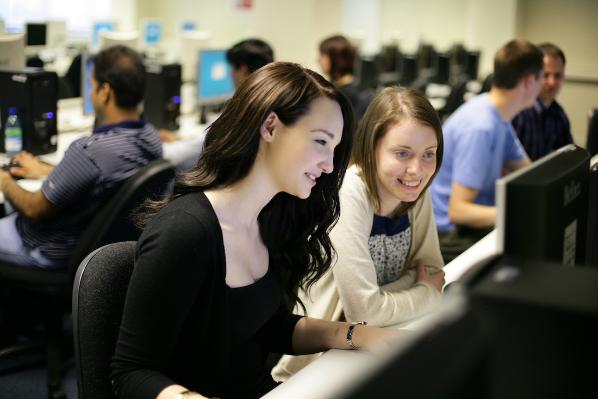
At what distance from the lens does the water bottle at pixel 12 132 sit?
12.1 feet

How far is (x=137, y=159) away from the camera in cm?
267

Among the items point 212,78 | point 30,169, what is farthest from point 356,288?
point 212,78

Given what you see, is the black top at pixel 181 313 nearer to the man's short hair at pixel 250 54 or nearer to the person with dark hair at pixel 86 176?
the person with dark hair at pixel 86 176

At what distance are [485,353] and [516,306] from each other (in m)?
0.13

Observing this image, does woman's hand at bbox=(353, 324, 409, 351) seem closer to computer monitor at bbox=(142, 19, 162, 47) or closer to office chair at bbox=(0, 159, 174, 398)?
office chair at bbox=(0, 159, 174, 398)

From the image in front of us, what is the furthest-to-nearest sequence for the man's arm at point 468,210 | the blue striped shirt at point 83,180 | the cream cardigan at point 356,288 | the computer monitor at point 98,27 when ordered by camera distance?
1. the computer monitor at point 98,27
2. the man's arm at point 468,210
3. the blue striped shirt at point 83,180
4. the cream cardigan at point 356,288

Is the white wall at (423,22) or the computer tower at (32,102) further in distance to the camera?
the white wall at (423,22)

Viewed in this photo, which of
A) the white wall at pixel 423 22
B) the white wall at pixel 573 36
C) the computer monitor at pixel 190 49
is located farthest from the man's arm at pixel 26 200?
the white wall at pixel 423 22

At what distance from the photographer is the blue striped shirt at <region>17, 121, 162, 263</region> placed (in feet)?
8.32

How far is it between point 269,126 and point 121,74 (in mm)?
1691

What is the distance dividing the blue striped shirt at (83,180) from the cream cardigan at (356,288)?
3.14 ft

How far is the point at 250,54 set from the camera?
3861 millimetres

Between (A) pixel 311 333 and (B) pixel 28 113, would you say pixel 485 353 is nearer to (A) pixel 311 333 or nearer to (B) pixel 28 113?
(A) pixel 311 333

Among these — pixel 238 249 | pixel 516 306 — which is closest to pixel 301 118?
pixel 238 249
